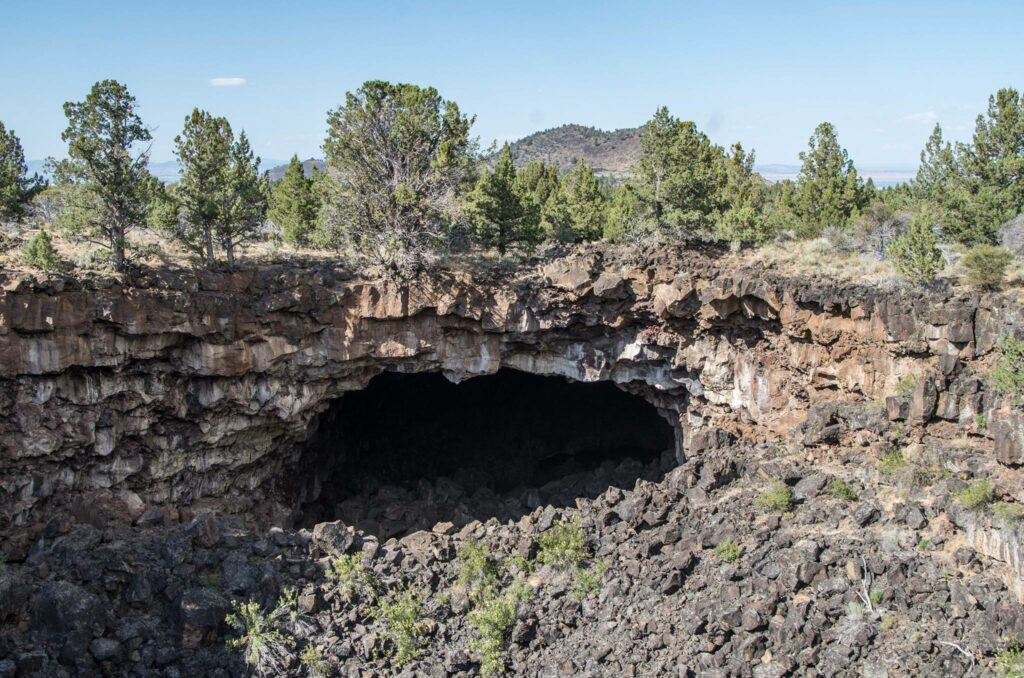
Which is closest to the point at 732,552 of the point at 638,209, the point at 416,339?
the point at 416,339

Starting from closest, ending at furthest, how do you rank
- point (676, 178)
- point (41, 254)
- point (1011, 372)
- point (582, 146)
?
point (1011, 372) < point (41, 254) < point (676, 178) < point (582, 146)

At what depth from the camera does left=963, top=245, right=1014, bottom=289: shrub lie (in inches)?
961

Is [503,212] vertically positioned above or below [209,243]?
above

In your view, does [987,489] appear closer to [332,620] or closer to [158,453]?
[332,620]

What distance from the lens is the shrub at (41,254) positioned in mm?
24331

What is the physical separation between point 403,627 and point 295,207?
68.7 feet

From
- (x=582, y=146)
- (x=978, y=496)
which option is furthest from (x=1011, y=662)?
Result: (x=582, y=146)

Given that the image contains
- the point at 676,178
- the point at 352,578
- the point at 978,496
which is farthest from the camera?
the point at 676,178

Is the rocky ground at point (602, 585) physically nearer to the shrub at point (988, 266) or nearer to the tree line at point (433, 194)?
the shrub at point (988, 266)

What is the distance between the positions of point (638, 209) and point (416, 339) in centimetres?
1178

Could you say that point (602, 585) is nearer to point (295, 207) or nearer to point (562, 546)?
point (562, 546)

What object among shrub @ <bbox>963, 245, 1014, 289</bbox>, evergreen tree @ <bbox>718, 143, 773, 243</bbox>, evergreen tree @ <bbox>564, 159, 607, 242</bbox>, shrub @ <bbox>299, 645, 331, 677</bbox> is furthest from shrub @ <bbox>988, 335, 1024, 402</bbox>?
shrub @ <bbox>299, 645, 331, 677</bbox>

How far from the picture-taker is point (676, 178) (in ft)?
105

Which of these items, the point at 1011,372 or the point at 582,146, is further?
the point at 582,146
